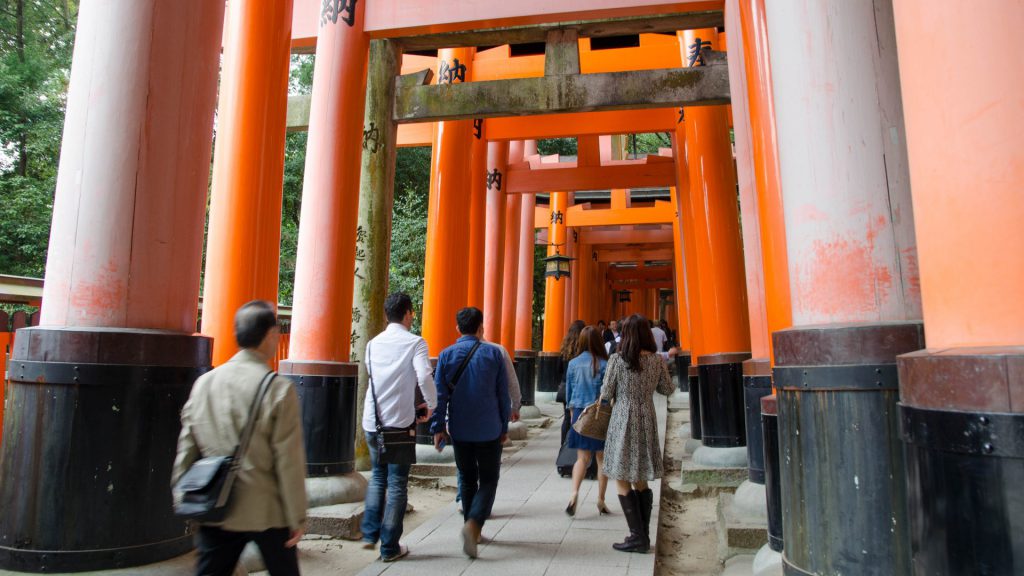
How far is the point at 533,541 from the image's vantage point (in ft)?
15.1

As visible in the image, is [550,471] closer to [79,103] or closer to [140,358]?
[140,358]

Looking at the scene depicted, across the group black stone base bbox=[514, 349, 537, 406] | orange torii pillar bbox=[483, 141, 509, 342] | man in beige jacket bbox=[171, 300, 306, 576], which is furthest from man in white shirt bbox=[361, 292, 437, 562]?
black stone base bbox=[514, 349, 537, 406]

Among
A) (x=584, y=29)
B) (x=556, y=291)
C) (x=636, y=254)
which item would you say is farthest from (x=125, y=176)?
(x=636, y=254)

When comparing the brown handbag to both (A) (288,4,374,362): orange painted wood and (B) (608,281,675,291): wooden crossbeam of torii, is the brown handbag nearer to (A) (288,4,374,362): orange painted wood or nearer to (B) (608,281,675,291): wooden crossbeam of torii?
(A) (288,4,374,362): orange painted wood

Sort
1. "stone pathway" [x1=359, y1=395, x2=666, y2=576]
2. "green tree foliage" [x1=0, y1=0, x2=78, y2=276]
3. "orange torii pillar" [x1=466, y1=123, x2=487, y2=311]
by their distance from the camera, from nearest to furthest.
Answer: "stone pathway" [x1=359, y1=395, x2=666, y2=576], "orange torii pillar" [x1=466, y1=123, x2=487, y2=311], "green tree foliage" [x1=0, y1=0, x2=78, y2=276]

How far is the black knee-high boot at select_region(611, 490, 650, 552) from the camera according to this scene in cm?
435

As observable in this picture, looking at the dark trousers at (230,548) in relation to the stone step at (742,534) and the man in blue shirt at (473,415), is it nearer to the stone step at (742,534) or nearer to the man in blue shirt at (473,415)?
the man in blue shirt at (473,415)

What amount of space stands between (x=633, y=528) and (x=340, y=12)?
4.96 m

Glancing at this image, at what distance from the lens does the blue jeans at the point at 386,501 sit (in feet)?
13.6

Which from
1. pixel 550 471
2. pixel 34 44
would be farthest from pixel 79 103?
pixel 34 44

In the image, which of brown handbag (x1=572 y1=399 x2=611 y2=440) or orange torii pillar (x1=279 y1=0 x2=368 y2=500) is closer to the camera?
brown handbag (x1=572 y1=399 x2=611 y2=440)

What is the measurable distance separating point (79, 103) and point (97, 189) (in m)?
0.38

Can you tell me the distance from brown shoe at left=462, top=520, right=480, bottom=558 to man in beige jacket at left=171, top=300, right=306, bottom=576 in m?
1.93

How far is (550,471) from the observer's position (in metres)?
7.28
